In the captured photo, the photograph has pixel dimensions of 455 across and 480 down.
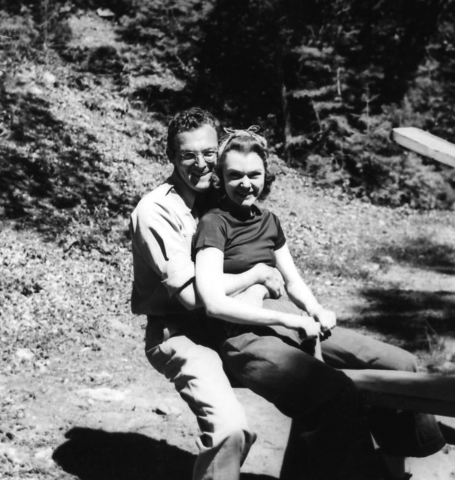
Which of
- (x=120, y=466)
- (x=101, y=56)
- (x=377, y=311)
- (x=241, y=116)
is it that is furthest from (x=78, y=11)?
(x=120, y=466)

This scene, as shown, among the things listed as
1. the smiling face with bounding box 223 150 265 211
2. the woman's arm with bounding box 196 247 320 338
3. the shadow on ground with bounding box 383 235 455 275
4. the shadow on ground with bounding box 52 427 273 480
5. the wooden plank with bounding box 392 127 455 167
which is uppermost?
the wooden plank with bounding box 392 127 455 167

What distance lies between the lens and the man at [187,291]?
9.86 ft

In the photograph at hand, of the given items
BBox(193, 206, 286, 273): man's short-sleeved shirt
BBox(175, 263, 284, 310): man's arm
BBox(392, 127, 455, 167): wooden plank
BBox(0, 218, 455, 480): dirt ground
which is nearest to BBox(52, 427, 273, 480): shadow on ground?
BBox(0, 218, 455, 480): dirt ground

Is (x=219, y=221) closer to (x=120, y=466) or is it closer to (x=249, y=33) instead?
(x=120, y=466)

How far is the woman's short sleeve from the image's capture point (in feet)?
10.5

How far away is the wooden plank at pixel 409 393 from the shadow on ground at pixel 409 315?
2899 mm

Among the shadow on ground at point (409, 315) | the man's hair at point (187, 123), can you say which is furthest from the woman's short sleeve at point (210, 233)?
the shadow on ground at point (409, 315)

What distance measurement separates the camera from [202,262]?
10.4 feet

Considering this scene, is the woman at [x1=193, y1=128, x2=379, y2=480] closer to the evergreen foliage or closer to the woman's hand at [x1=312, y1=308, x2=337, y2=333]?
the woman's hand at [x1=312, y1=308, x2=337, y2=333]

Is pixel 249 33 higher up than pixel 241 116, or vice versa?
pixel 249 33

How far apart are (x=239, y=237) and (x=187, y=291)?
0.39 meters

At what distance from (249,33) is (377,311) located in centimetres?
676

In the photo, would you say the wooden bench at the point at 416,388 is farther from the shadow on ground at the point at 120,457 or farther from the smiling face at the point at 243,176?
the shadow on ground at the point at 120,457

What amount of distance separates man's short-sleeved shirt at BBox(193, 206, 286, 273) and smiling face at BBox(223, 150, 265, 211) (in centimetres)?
11
